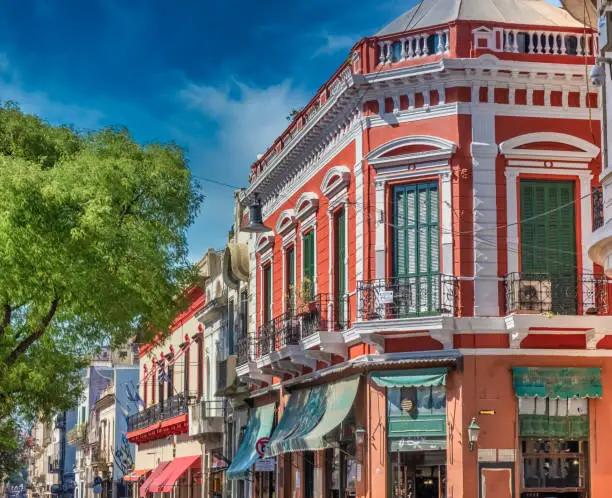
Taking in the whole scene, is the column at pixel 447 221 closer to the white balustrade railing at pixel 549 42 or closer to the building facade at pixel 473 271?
the building facade at pixel 473 271

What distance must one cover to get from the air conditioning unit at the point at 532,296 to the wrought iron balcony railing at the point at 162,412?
2150cm

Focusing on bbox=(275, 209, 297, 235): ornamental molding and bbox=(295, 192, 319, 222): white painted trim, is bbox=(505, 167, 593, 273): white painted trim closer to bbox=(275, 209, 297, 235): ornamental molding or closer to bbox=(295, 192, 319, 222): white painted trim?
bbox=(295, 192, 319, 222): white painted trim

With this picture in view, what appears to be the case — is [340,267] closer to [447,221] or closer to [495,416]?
[447,221]

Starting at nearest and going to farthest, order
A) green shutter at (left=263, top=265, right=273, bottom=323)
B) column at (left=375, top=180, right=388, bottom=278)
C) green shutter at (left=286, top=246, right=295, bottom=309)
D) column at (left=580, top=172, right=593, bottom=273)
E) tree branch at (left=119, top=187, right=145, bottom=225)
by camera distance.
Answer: column at (left=580, top=172, right=593, bottom=273)
column at (left=375, top=180, right=388, bottom=278)
tree branch at (left=119, top=187, right=145, bottom=225)
green shutter at (left=286, top=246, right=295, bottom=309)
green shutter at (left=263, top=265, right=273, bottom=323)

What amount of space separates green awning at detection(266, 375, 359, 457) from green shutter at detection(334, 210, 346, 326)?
4.86 ft

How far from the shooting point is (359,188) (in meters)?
23.9

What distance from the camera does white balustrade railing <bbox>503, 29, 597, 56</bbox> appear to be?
2300cm

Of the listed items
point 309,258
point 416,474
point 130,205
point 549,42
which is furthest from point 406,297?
point 130,205

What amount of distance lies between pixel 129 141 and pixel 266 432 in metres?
7.98

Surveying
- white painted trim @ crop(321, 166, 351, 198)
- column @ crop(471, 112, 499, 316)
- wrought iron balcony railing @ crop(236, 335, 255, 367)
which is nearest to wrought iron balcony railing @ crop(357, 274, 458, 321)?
column @ crop(471, 112, 499, 316)

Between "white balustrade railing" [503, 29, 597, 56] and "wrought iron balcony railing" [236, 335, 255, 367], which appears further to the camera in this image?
"wrought iron balcony railing" [236, 335, 255, 367]

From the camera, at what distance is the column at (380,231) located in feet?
76.4

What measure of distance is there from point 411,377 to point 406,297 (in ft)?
4.89

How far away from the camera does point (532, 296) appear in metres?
22.2
